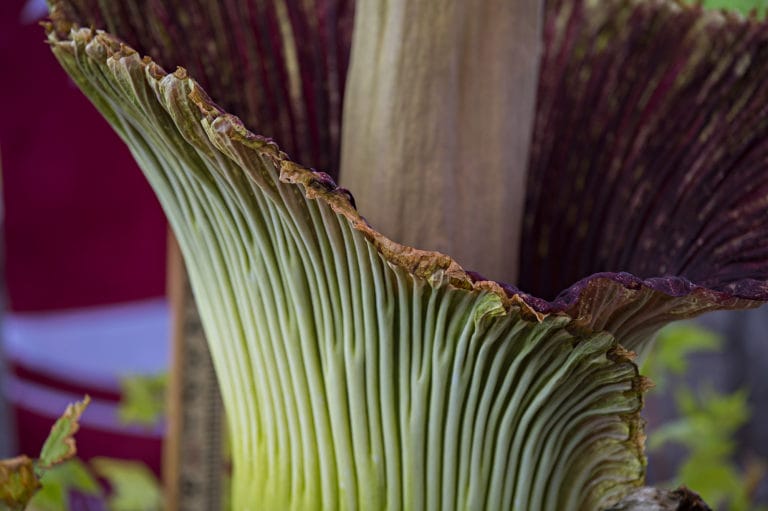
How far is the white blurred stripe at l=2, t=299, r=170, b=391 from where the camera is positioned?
1438 millimetres

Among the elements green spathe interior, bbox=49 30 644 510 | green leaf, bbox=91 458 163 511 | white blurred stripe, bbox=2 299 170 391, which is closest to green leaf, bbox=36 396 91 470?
green spathe interior, bbox=49 30 644 510

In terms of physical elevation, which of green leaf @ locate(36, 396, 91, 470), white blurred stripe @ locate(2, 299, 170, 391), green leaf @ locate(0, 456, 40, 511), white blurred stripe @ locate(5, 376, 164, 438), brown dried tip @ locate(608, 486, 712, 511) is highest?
white blurred stripe @ locate(2, 299, 170, 391)

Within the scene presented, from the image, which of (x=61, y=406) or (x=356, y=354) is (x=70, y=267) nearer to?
(x=61, y=406)

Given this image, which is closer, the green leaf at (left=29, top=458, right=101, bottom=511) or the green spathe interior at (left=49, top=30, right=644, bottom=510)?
the green spathe interior at (left=49, top=30, right=644, bottom=510)

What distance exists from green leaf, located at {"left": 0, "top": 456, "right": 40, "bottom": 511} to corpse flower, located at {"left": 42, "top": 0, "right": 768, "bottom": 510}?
0.14m

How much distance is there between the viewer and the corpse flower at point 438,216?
17.0 inches

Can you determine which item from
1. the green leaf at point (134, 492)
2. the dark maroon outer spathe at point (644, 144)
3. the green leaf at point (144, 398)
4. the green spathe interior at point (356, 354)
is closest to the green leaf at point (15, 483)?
the green spathe interior at point (356, 354)

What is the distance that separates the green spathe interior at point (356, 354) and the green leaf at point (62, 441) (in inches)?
4.3

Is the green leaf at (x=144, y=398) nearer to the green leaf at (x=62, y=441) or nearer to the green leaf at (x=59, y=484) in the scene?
the green leaf at (x=59, y=484)

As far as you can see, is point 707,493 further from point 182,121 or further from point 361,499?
point 182,121

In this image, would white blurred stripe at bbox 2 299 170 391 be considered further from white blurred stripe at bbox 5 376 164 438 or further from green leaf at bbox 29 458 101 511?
green leaf at bbox 29 458 101 511

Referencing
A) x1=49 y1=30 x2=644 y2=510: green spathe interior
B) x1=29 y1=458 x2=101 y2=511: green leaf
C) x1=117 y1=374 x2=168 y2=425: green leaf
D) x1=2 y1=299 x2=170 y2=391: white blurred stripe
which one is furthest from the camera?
x1=2 y1=299 x2=170 y2=391: white blurred stripe

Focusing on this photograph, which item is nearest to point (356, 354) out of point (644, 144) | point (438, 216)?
point (438, 216)

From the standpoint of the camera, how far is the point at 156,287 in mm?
1451
